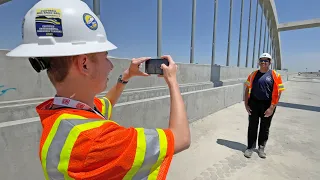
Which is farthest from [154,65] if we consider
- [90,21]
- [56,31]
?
[56,31]

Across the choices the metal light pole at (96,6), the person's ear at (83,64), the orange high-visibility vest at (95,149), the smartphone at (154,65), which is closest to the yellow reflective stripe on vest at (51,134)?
the orange high-visibility vest at (95,149)

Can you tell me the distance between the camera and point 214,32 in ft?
40.9

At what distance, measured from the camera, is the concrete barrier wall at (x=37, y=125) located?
6.47ft

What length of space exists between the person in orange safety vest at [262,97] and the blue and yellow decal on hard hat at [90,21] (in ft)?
12.1

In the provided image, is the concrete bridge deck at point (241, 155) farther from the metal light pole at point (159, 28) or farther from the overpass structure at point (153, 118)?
the metal light pole at point (159, 28)

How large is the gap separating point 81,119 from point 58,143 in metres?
0.11

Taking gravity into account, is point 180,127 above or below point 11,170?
above

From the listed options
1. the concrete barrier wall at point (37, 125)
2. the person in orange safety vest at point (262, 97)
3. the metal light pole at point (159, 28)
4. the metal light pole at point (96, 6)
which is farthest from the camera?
the metal light pole at point (159, 28)

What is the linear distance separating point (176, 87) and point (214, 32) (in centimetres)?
1236

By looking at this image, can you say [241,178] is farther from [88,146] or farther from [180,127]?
[88,146]

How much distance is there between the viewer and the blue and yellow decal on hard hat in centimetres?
89

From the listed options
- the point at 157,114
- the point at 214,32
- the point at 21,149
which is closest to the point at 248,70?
the point at 214,32

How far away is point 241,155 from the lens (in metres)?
3.99

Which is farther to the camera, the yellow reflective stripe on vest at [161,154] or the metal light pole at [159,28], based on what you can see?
the metal light pole at [159,28]
